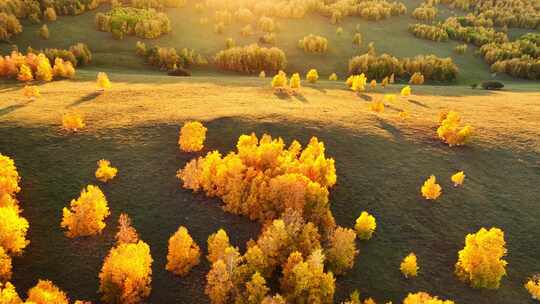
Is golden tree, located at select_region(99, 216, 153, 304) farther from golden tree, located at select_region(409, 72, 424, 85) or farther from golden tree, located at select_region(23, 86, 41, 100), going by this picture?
golden tree, located at select_region(409, 72, 424, 85)

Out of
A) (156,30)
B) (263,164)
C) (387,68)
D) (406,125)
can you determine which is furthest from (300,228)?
(156,30)

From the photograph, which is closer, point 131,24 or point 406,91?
point 406,91

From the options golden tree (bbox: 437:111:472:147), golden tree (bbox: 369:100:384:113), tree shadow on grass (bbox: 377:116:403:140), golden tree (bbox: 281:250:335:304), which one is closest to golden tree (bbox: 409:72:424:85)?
golden tree (bbox: 369:100:384:113)

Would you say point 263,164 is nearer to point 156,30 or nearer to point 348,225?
point 348,225

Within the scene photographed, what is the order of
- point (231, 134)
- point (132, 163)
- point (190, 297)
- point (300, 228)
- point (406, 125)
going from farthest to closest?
point (406, 125) < point (231, 134) < point (132, 163) < point (300, 228) < point (190, 297)

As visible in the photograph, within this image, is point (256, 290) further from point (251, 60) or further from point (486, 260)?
point (251, 60)

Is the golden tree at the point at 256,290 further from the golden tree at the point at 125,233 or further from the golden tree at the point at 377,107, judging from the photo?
the golden tree at the point at 377,107

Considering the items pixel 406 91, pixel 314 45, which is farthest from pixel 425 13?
pixel 406 91
